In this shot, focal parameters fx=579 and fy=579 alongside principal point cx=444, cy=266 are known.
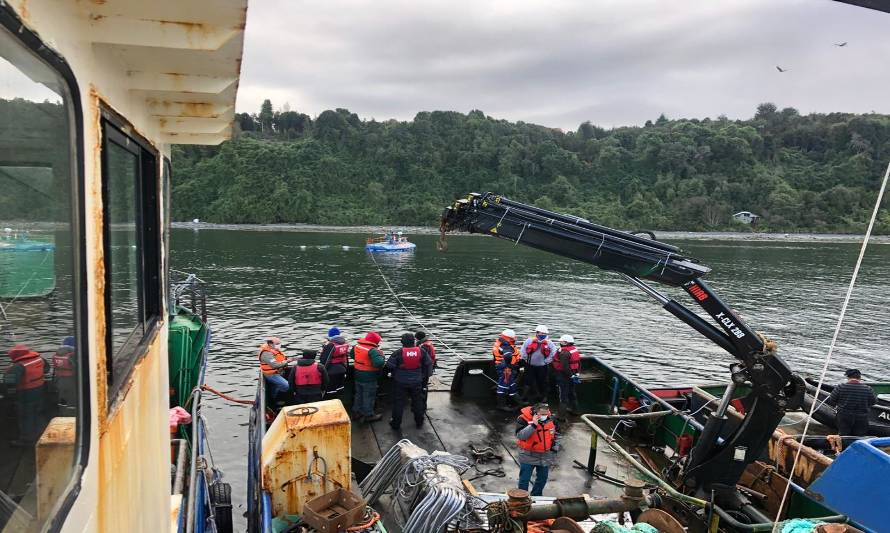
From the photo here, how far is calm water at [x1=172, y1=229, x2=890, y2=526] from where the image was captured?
25.6 m

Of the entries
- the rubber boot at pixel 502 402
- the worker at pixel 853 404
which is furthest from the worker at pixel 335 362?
the worker at pixel 853 404

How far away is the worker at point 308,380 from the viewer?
8828mm

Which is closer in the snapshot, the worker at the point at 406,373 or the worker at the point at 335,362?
the worker at the point at 406,373

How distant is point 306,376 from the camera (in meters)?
8.84

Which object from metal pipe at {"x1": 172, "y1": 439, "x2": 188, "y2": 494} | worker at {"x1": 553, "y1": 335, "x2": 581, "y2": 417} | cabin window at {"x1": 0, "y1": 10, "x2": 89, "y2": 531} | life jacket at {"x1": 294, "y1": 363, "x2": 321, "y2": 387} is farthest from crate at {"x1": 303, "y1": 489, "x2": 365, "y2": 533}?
worker at {"x1": 553, "y1": 335, "x2": 581, "y2": 417}

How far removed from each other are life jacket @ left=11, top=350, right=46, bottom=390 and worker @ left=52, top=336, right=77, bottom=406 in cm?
7

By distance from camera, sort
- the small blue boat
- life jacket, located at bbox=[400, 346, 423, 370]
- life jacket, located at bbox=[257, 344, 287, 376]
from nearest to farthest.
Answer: life jacket, located at bbox=[400, 346, 423, 370] < life jacket, located at bbox=[257, 344, 287, 376] < the small blue boat

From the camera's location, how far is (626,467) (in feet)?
27.9

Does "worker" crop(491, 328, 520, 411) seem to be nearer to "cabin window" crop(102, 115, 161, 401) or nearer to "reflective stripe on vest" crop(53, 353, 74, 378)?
"cabin window" crop(102, 115, 161, 401)

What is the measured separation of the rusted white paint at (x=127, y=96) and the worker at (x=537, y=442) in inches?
183

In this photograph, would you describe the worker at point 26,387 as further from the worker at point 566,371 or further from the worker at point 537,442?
the worker at point 566,371

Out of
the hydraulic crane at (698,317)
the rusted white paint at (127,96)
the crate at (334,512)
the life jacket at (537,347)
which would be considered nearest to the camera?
the rusted white paint at (127,96)

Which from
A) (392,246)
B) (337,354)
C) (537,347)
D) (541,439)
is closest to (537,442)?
(541,439)

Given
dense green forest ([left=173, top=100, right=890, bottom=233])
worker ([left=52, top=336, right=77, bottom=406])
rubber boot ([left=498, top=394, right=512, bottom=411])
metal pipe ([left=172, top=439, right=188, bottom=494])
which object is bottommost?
metal pipe ([left=172, top=439, right=188, bottom=494])
